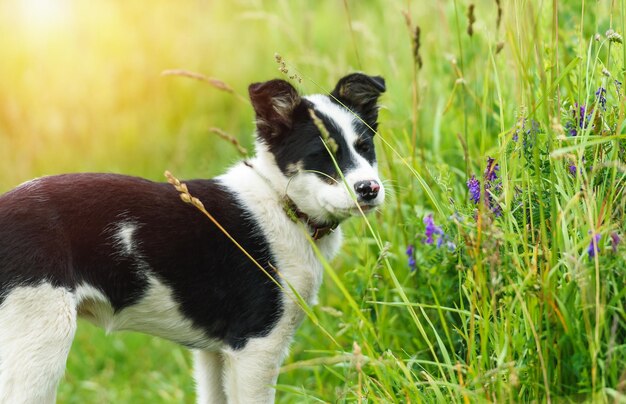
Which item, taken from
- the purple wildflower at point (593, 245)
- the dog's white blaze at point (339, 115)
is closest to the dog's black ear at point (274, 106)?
the dog's white blaze at point (339, 115)

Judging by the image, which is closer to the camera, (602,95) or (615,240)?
(615,240)

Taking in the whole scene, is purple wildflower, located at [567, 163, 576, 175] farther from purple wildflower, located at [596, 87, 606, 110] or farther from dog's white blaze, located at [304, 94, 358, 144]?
dog's white blaze, located at [304, 94, 358, 144]

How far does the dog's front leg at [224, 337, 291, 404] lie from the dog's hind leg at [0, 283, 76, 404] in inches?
32.1

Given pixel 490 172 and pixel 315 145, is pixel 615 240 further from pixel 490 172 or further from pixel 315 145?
pixel 315 145

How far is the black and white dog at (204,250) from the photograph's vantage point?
3189 millimetres

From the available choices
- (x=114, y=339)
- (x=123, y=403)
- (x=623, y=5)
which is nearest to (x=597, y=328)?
(x=623, y=5)

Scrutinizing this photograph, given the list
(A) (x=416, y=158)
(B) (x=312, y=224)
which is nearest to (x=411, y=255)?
(B) (x=312, y=224)

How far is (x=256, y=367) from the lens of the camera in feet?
12.0

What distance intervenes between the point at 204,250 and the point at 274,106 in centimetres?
72

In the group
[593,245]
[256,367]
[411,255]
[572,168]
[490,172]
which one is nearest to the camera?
[593,245]

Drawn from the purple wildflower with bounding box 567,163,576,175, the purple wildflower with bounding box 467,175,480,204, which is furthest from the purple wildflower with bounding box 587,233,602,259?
the purple wildflower with bounding box 467,175,480,204

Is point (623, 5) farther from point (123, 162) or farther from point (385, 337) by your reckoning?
point (123, 162)

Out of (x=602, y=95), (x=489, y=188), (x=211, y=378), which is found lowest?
(x=211, y=378)

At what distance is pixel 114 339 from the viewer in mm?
5727
